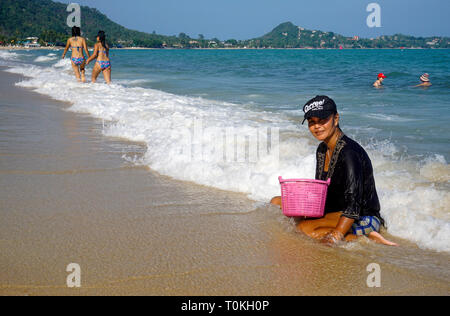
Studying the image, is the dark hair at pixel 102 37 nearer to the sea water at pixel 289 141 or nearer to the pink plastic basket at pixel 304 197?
the sea water at pixel 289 141

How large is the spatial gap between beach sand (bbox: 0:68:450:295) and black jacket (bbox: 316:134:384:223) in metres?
0.28

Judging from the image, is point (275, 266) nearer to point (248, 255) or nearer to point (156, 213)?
point (248, 255)

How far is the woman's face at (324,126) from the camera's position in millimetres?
3076

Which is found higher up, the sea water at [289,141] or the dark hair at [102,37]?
the dark hair at [102,37]

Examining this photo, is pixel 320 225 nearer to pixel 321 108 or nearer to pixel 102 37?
pixel 321 108

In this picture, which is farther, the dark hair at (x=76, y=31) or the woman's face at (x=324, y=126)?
the dark hair at (x=76, y=31)

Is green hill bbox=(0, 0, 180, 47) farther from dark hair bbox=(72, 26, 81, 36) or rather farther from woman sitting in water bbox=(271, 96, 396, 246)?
woman sitting in water bbox=(271, 96, 396, 246)

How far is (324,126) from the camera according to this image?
10.2ft

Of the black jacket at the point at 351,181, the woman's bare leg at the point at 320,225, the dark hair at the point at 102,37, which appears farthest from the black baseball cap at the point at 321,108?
the dark hair at the point at 102,37

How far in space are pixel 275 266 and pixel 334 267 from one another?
0.39 m

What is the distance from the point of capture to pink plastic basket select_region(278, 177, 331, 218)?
3.05m
